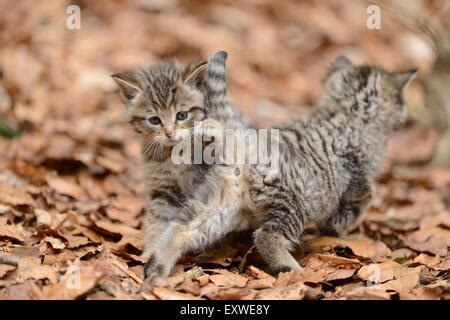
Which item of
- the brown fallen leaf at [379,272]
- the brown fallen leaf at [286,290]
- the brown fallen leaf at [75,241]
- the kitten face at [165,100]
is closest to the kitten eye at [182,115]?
the kitten face at [165,100]

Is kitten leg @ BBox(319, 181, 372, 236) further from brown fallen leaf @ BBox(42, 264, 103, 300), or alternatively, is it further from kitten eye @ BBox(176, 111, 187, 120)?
brown fallen leaf @ BBox(42, 264, 103, 300)

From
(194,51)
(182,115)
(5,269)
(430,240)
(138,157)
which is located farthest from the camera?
(194,51)

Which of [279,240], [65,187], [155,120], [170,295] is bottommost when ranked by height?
[170,295]

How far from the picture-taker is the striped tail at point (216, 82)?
4453 mm

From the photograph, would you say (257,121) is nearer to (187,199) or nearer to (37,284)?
(187,199)

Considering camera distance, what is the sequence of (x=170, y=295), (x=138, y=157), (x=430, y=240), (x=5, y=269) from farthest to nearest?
(x=138, y=157) → (x=430, y=240) → (x=5, y=269) → (x=170, y=295)

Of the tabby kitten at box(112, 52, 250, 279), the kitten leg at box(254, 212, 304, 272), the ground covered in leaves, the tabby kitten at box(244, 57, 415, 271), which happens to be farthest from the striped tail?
the ground covered in leaves

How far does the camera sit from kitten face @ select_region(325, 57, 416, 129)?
5.24 metres

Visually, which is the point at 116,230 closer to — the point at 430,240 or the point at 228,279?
the point at 228,279

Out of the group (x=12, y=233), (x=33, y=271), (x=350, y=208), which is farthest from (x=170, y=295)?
(x=350, y=208)

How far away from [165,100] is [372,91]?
1816 millimetres

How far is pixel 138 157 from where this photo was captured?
274 inches
